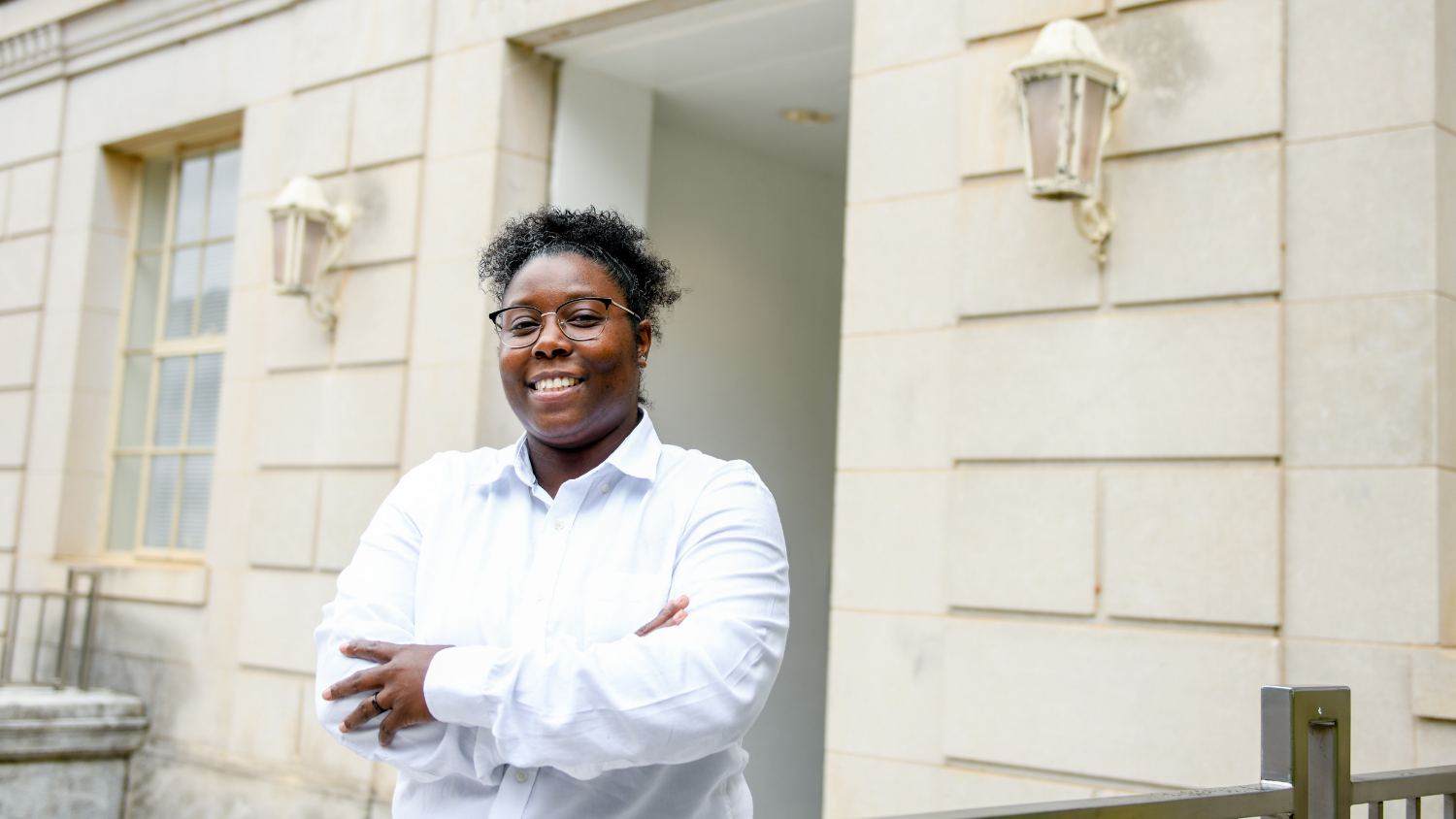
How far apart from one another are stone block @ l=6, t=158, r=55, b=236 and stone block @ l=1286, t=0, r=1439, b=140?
283 inches

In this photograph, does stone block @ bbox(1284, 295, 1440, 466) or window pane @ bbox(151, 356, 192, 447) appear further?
window pane @ bbox(151, 356, 192, 447)

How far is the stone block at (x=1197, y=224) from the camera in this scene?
152 inches

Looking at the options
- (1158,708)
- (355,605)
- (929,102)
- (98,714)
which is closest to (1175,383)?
(1158,708)

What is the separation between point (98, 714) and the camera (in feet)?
22.1

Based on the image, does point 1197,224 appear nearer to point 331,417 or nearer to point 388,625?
point 388,625

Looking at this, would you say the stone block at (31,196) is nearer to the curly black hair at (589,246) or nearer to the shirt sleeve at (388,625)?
the curly black hair at (589,246)

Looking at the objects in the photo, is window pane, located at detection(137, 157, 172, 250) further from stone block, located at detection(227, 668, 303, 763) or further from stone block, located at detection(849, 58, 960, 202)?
stone block, located at detection(849, 58, 960, 202)

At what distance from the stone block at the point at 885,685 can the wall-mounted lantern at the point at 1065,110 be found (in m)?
1.48

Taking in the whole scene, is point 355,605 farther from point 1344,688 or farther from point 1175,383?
point 1175,383

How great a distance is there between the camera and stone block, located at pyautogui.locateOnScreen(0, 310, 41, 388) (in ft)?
26.2

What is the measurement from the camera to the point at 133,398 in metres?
7.75

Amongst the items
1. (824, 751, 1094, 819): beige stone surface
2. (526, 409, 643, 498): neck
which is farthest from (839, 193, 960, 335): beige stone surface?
(526, 409, 643, 498): neck

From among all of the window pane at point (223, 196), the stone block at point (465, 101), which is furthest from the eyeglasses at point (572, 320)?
the window pane at point (223, 196)

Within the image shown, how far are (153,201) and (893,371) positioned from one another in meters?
5.37
